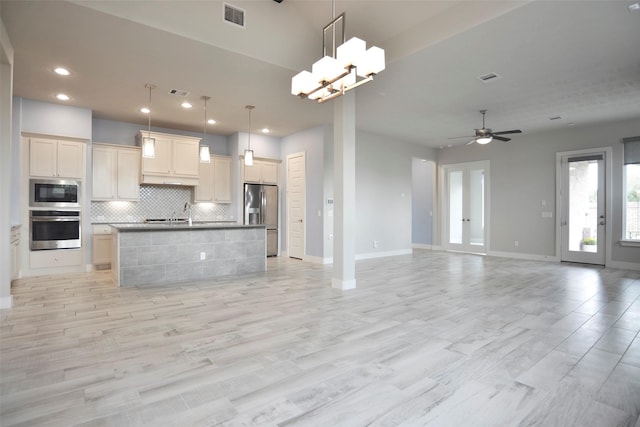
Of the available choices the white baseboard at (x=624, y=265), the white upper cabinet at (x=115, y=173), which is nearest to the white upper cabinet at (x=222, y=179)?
the white upper cabinet at (x=115, y=173)

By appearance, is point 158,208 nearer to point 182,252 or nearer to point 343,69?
point 182,252

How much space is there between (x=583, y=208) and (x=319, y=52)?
6.68 metres

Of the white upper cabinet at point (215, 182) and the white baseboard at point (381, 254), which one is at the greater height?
the white upper cabinet at point (215, 182)

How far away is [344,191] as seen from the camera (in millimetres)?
4809

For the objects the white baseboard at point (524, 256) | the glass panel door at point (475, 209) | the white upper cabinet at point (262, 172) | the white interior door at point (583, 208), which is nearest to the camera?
the white interior door at point (583, 208)

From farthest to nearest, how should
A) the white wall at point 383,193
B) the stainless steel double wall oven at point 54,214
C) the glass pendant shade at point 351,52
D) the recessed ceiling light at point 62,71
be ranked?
the white wall at point 383,193
the stainless steel double wall oven at point 54,214
the recessed ceiling light at point 62,71
the glass pendant shade at point 351,52

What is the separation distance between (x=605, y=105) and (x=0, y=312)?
926 cm

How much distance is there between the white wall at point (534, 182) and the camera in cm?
685

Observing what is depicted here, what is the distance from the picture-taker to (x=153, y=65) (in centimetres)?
430

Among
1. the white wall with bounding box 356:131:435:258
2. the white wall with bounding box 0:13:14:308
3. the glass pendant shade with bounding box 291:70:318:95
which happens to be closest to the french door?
the white wall with bounding box 356:131:435:258

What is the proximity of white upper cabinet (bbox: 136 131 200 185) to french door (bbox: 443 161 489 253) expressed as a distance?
6.87m

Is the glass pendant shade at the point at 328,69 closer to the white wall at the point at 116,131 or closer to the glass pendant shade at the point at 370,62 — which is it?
the glass pendant shade at the point at 370,62

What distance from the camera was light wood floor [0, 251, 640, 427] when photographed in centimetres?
186

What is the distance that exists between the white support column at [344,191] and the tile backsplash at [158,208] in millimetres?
3974
